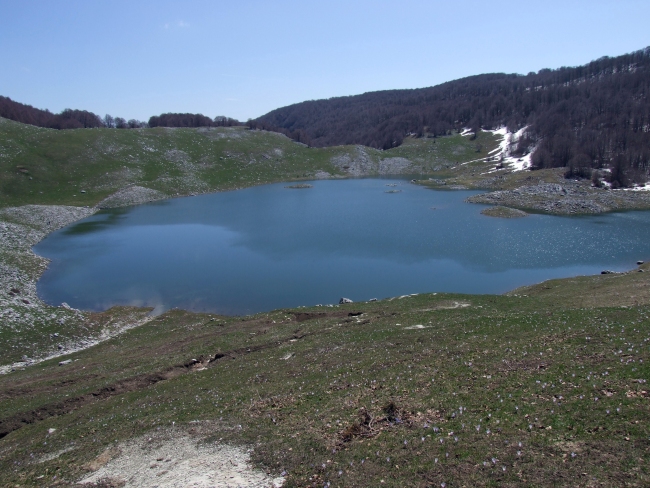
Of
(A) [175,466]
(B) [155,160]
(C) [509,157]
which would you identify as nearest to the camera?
(A) [175,466]

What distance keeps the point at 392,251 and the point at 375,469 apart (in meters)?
50.7

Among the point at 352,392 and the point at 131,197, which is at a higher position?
the point at 131,197

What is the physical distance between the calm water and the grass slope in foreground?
1737cm

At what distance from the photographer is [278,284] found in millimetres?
48250

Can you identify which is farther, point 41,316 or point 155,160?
point 155,160

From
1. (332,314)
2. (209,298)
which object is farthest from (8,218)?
(332,314)

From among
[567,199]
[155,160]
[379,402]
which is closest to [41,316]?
[379,402]

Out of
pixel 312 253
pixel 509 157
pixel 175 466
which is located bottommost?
pixel 312 253

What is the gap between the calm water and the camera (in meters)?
46.4

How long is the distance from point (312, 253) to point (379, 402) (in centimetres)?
4611

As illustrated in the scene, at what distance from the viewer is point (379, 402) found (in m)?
14.5

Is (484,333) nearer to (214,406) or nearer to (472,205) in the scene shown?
(214,406)

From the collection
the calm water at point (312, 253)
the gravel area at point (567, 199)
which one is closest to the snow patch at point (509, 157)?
the gravel area at point (567, 199)

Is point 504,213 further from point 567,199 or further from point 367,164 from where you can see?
point 367,164
